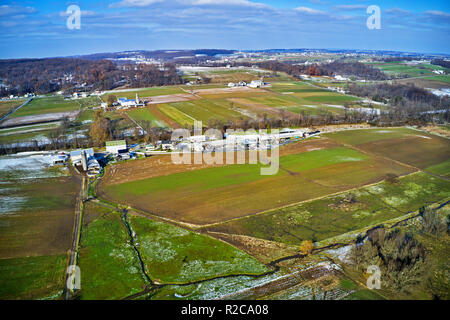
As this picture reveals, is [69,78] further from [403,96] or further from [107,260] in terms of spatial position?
[403,96]

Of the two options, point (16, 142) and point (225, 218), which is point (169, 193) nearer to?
point (225, 218)

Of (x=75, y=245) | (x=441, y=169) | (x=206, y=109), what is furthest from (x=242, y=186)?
(x=206, y=109)

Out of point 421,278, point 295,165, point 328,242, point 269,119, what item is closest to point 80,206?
point 328,242

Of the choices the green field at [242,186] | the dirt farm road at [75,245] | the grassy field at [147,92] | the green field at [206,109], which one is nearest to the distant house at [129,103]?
the green field at [206,109]

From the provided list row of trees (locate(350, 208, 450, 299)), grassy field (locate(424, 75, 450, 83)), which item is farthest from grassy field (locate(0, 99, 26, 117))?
grassy field (locate(424, 75, 450, 83))

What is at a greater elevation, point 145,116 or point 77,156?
point 145,116

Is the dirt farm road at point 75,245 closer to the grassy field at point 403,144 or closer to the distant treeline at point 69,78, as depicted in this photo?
the grassy field at point 403,144

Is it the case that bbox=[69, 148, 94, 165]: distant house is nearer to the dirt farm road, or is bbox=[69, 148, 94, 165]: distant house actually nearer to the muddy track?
the dirt farm road
